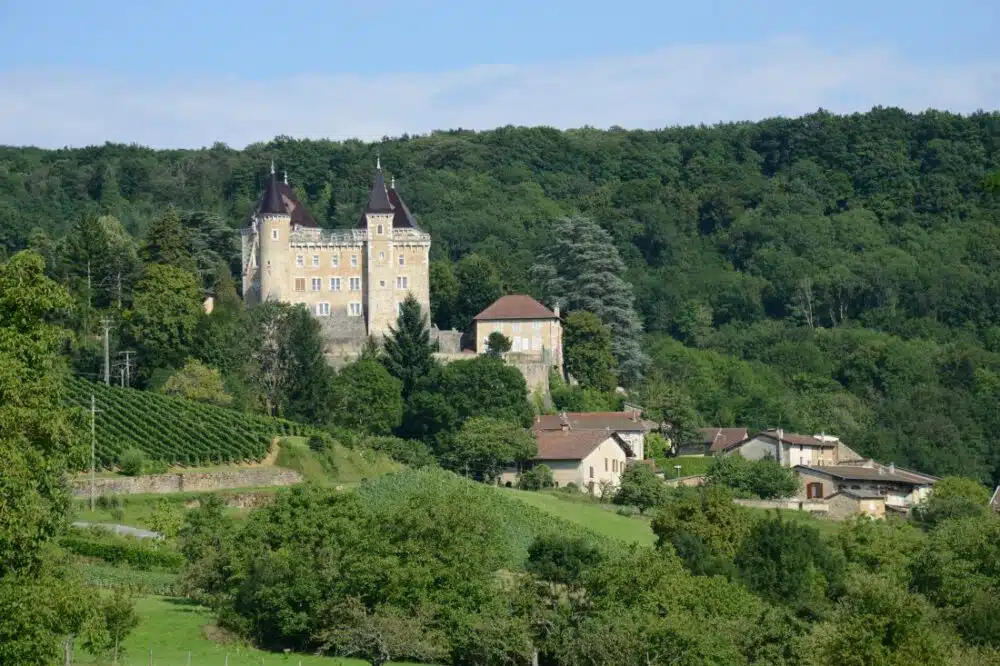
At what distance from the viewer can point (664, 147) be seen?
14725 centimetres

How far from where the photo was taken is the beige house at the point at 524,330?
83.2 meters

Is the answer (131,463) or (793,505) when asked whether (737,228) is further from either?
(131,463)

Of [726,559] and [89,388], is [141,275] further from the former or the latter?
[726,559]

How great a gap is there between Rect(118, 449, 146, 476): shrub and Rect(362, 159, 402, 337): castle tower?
2091 cm

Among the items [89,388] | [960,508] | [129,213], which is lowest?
[960,508]

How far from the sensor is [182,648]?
39.0 m

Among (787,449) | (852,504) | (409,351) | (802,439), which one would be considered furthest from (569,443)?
(802,439)

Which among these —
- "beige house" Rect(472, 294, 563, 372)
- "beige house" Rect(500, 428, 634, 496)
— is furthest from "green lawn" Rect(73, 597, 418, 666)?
"beige house" Rect(472, 294, 563, 372)

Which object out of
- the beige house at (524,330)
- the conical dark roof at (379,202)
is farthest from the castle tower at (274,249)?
the beige house at (524,330)

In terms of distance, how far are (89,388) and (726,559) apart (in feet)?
89.1

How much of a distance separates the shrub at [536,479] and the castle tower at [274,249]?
15.1 metres

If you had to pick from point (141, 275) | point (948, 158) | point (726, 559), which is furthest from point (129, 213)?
point (726, 559)

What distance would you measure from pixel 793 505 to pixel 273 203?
24825 millimetres

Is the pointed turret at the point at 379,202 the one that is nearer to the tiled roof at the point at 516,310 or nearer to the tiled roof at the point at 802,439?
the tiled roof at the point at 516,310
